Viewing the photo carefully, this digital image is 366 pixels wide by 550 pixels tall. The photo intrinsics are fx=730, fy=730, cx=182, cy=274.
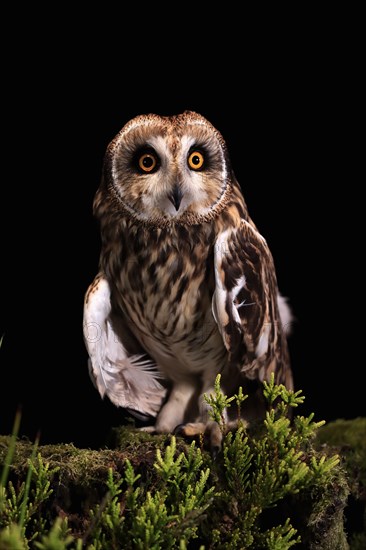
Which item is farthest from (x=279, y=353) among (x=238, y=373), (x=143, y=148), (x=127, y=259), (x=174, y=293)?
(x=143, y=148)

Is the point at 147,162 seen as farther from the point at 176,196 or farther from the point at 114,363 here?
the point at 114,363

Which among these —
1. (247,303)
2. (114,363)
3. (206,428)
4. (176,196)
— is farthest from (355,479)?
(176,196)

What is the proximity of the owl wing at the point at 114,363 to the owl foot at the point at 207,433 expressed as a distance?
216 mm

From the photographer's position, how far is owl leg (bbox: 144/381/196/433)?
2.35 meters

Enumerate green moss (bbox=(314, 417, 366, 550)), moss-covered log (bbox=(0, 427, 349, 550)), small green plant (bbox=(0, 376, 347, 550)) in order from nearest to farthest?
small green plant (bbox=(0, 376, 347, 550)), moss-covered log (bbox=(0, 427, 349, 550)), green moss (bbox=(314, 417, 366, 550))

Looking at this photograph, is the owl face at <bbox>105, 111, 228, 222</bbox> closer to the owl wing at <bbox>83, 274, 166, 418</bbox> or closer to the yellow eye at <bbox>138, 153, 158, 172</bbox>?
the yellow eye at <bbox>138, 153, 158, 172</bbox>

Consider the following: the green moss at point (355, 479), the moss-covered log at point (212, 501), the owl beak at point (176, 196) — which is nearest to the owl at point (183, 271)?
the owl beak at point (176, 196)

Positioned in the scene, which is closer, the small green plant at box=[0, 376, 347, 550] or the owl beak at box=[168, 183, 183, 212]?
the small green plant at box=[0, 376, 347, 550]

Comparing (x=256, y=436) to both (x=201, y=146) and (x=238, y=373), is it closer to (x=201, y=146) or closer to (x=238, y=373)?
(x=238, y=373)

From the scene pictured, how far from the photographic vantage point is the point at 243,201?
87.7 inches

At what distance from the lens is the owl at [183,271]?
6.59 ft

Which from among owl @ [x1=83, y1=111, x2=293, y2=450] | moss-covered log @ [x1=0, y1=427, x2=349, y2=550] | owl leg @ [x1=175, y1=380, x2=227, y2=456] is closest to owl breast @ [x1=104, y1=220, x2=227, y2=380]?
owl @ [x1=83, y1=111, x2=293, y2=450]

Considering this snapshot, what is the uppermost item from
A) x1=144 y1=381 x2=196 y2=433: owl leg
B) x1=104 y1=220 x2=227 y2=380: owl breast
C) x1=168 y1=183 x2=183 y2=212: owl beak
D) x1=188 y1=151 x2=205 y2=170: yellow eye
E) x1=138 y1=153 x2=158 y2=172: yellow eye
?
x1=188 y1=151 x2=205 y2=170: yellow eye

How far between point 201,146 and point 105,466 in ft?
2.96
